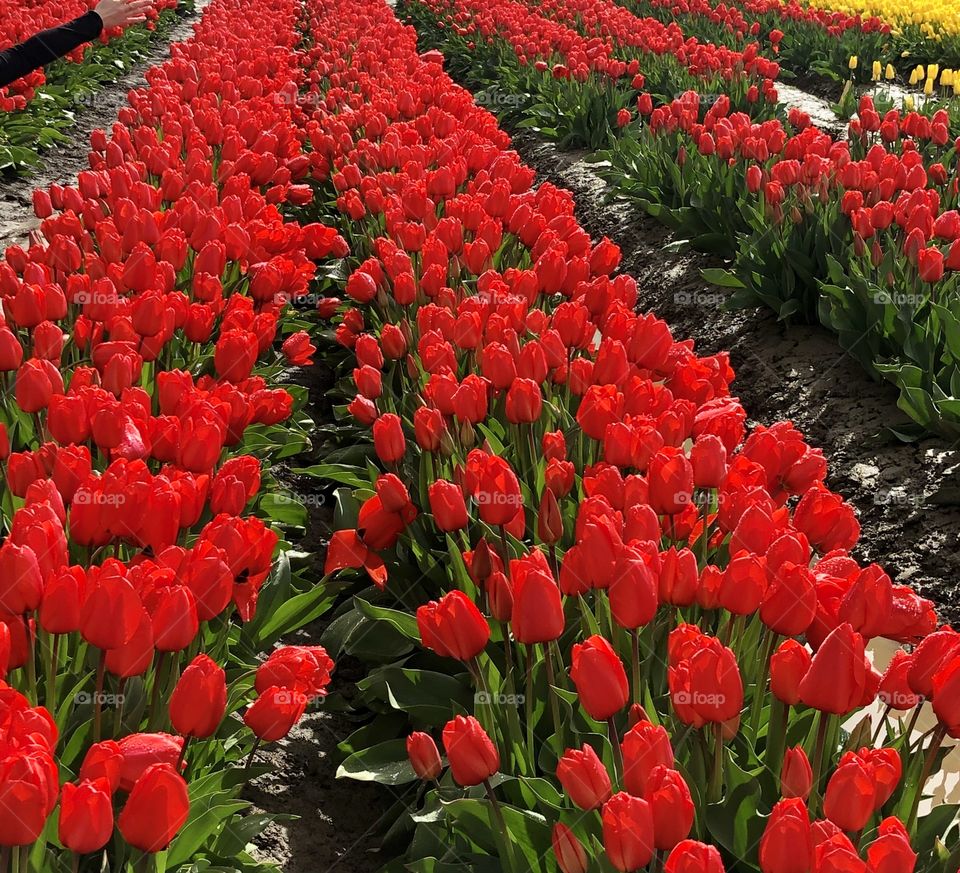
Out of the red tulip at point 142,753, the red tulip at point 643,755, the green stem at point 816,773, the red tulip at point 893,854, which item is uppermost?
the red tulip at point 893,854

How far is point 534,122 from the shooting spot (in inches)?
401

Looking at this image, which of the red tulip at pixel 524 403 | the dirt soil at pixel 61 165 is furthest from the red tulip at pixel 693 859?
the dirt soil at pixel 61 165

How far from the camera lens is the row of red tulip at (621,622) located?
142cm

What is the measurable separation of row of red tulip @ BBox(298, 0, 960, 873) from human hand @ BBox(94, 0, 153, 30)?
208 cm

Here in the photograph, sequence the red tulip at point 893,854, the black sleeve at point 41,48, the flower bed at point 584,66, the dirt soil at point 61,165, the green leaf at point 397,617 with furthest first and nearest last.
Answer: the flower bed at point 584,66
the dirt soil at point 61,165
the black sleeve at point 41,48
the green leaf at point 397,617
the red tulip at point 893,854

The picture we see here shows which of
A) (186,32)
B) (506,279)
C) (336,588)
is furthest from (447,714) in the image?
(186,32)

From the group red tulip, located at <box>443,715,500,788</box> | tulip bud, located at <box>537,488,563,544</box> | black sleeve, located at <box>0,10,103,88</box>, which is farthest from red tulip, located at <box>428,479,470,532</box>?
black sleeve, located at <box>0,10,103,88</box>

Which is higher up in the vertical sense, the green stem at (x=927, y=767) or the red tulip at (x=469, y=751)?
the red tulip at (x=469, y=751)

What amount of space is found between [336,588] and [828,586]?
1.40 m

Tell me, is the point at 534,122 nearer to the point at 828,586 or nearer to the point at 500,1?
the point at 500,1

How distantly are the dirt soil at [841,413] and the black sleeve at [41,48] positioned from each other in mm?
3389

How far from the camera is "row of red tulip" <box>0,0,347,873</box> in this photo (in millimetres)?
1436

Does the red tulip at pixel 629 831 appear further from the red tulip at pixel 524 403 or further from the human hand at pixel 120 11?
the human hand at pixel 120 11

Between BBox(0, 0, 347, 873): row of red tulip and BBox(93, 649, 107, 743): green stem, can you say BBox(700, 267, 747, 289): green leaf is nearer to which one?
BBox(0, 0, 347, 873): row of red tulip
